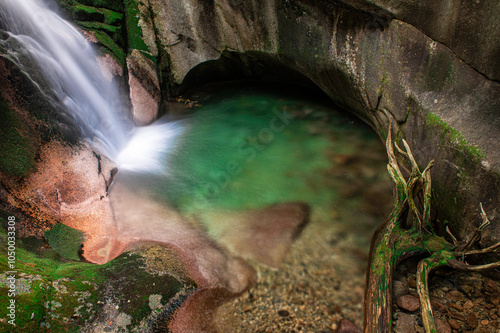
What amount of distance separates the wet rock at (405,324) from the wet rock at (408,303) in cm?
8

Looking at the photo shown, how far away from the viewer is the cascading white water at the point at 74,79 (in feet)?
14.0

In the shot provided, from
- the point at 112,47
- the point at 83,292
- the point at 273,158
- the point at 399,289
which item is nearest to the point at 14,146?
the point at 83,292

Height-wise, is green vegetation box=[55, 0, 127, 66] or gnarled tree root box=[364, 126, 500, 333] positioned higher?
green vegetation box=[55, 0, 127, 66]

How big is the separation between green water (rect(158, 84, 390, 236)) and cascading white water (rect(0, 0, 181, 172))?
60 centimetres

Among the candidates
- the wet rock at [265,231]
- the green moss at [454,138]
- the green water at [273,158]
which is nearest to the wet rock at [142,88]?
the green water at [273,158]

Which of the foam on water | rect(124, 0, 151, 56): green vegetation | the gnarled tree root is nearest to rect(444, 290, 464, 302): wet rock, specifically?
the gnarled tree root

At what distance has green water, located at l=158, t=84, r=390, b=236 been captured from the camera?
171 inches

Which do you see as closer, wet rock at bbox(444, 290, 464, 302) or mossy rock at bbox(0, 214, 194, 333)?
mossy rock at bbox(0, 214, 194, 333)

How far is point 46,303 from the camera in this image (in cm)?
254

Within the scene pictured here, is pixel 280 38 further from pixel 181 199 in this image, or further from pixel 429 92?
pixel 181 199

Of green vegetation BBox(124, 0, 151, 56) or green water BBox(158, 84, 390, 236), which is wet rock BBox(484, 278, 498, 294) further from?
green vegetation BBox(124, 0, 151, 56)

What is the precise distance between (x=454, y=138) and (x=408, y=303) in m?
1.62

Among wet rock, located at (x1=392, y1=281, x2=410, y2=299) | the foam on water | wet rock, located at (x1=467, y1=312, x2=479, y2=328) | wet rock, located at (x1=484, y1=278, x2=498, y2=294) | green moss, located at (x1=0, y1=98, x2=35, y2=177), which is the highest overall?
green moss, located at (x1=0, y1=98, x2=35, y2=177)

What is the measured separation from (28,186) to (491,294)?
4.57 meters
